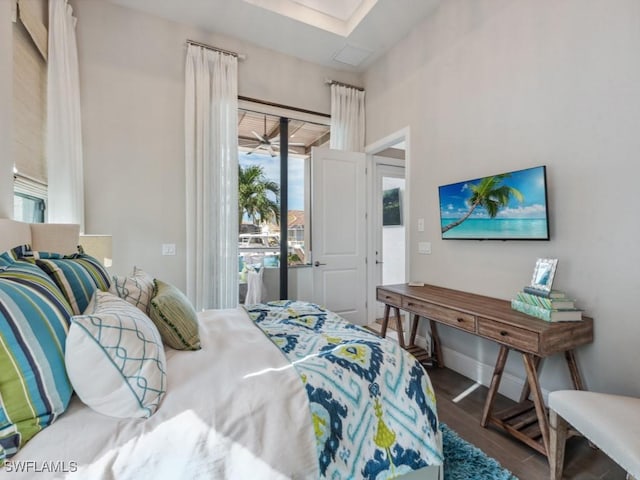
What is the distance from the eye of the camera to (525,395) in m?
2.12

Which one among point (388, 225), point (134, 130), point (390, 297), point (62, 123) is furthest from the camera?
point (388, 225)

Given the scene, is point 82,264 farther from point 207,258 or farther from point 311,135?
point 311,135

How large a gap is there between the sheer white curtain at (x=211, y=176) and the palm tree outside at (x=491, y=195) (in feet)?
7.48

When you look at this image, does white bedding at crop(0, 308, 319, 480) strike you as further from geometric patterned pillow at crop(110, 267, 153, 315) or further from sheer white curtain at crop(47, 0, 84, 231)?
sheer white curtain at crop(47, 0, 84, 231)

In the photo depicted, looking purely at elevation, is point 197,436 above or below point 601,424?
above

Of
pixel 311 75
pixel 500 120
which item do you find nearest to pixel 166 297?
pixel 500 120

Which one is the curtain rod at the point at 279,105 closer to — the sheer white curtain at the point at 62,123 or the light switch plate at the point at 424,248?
the sheer white curtain at the point at 62,123

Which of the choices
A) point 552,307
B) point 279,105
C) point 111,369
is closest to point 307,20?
point 279,105

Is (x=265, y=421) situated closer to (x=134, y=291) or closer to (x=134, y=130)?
(x=134, y=291)

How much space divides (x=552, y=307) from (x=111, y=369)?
7.10 feet

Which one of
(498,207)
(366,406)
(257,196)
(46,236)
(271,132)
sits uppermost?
(271,132)

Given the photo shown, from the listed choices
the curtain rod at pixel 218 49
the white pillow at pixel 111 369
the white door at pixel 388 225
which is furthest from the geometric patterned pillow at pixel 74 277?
the white door at pixel 388 225

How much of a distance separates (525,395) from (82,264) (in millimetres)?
2842

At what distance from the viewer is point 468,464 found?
1.57 meters
